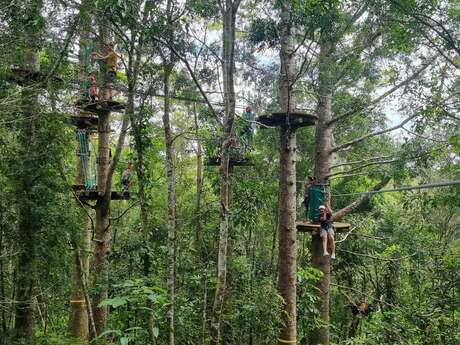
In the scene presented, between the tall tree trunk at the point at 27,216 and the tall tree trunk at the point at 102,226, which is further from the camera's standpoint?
the tall tree trunk at the point at 102,226

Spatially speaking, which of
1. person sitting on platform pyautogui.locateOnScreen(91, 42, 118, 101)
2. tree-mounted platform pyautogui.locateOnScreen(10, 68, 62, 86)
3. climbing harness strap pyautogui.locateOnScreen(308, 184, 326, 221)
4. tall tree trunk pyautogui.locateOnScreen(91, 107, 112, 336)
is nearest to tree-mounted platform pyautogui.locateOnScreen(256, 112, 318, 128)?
climbing harness strap pyautogui.locateOnScreen(308, 184, 326, 221)

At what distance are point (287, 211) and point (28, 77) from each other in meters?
3.71

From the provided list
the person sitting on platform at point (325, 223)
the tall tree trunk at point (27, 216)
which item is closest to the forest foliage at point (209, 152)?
the tall tree trunk at point (27, 216)

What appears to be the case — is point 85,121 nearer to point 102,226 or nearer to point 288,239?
point 102,226

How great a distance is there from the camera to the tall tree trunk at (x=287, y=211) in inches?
204

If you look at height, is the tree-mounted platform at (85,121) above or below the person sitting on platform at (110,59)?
below

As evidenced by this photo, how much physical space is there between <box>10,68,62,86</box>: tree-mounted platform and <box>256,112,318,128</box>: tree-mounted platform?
2677mm

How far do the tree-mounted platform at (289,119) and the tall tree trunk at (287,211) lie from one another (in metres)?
0.08

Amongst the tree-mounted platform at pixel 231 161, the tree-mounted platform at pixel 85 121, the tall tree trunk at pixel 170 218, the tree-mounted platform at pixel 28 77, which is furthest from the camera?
the tree-mounted platform at pixel 231 161

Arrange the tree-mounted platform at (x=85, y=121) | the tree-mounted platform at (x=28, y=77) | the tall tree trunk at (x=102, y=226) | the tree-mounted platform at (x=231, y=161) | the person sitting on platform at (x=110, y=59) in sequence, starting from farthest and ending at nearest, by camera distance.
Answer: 1. the tree-mounted platform at (x=231, y=161)
2. the tree-mounted platform at (x=85, y=121)
3. the tall tree trunk at (x=102, y=226)
4. the person sitting on platform at (x=110, y=59)
5. the tree-mounted platform at (x=28, y=77)

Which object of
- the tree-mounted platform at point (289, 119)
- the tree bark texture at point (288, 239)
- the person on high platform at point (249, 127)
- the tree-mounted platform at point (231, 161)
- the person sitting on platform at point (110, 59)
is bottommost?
the tree bark texture at point (288, 239)

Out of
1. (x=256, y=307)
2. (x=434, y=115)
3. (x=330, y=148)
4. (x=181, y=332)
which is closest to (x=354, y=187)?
(x=330, y=148)

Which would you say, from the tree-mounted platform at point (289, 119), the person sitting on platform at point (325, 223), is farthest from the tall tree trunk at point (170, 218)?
the person sitting on platform at point (325, 223)

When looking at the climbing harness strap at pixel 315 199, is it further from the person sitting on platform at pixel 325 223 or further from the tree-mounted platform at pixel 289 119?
the tree-mounted platform at pixel 289 119
